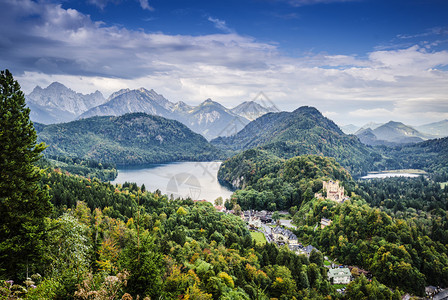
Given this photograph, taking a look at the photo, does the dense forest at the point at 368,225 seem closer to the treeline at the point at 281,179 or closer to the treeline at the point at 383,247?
the treeline at the point at 383,247

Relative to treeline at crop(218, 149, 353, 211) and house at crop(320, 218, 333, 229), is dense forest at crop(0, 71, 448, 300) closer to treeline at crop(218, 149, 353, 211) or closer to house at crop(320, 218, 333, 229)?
treeline at crop(218, 149, 353, 211)

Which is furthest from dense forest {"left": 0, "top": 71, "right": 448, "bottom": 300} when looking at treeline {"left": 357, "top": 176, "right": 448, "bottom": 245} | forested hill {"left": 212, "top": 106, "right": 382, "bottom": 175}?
forested hill {"left": 212, "top": 106, "right": 382, "bottom": 175}

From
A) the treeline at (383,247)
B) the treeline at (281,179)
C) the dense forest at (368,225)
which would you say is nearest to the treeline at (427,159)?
the dense forest at (368,225)

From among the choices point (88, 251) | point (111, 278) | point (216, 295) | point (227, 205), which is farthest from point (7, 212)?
point (227, 205)

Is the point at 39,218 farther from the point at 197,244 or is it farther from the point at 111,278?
the point at 197,244

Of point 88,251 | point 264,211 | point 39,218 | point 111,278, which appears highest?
point 111,278

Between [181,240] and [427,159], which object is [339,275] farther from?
[427,159]
